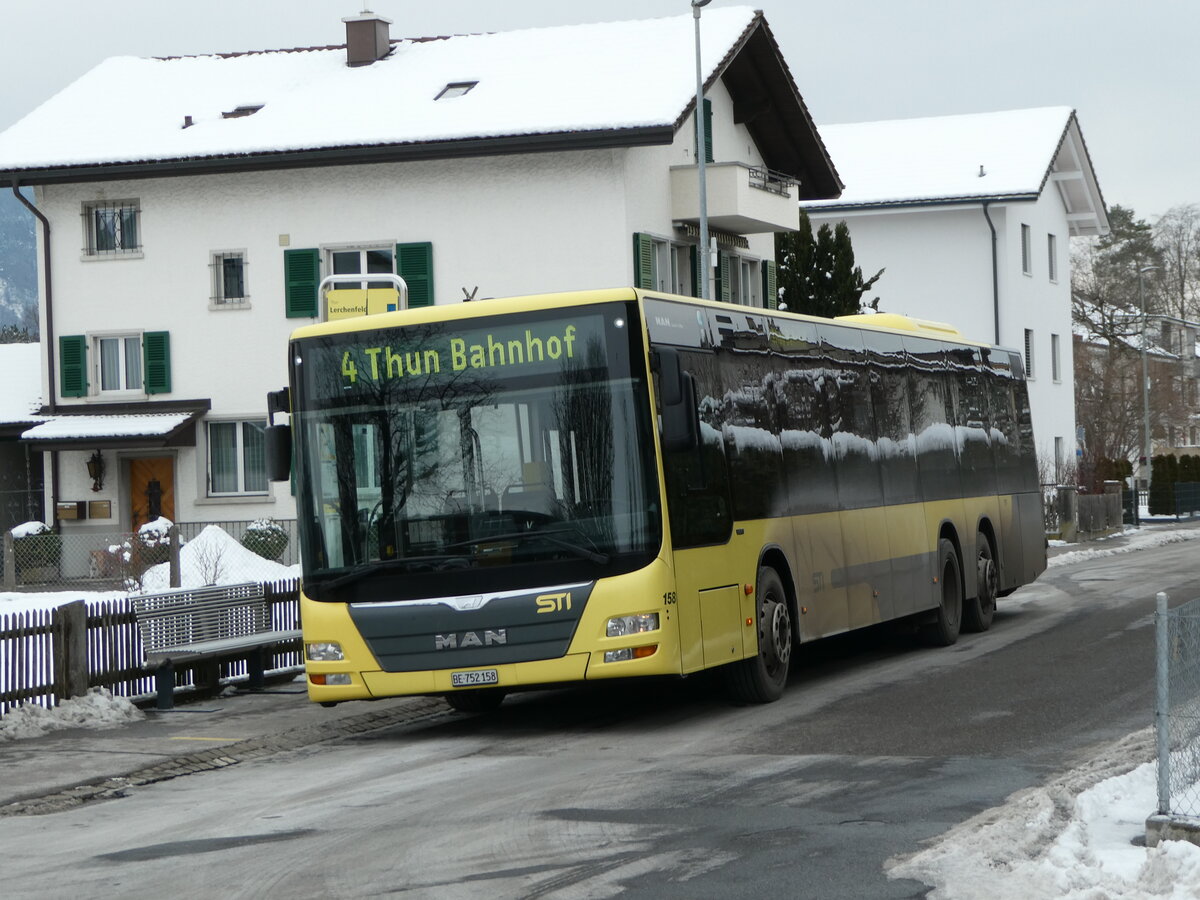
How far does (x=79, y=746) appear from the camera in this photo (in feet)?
45.0

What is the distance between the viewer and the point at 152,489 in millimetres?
38719

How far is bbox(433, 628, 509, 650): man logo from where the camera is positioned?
12930 mm

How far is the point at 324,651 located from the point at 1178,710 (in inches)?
264

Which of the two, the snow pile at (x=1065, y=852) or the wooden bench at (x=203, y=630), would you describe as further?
the wooden bench at (x=203, y=630)

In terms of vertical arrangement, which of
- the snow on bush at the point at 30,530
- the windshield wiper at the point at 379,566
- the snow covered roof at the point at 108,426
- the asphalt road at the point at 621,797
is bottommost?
the asphalt road at the point at 621,797

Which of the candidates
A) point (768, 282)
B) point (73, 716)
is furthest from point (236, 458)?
point (73, 716)

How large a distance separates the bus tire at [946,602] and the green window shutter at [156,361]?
22430 mm

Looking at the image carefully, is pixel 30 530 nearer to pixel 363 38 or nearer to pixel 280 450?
pixel 363 38

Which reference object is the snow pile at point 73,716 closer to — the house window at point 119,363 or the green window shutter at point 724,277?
the house window at point 119,363

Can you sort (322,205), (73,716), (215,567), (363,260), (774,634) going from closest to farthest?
(774,634) < (73,716) < (215,567) < (363,260) < (322,205)

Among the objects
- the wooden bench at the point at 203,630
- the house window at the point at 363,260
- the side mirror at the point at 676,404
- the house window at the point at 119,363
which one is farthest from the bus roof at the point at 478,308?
the house window at the point at 119,363

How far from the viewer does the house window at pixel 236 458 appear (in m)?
37.8

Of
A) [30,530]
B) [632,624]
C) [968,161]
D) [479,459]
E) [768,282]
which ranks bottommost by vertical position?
[632,624]

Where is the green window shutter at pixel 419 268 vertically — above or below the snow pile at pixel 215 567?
above
